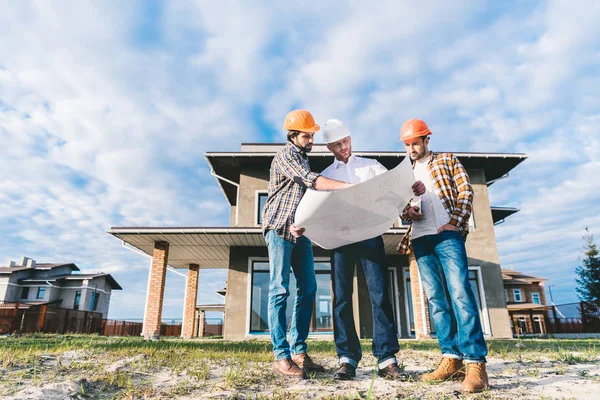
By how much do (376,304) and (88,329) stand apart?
28.3 meters

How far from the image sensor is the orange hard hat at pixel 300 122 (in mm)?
2779

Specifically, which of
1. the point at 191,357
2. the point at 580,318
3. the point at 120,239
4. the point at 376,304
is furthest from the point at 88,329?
the point at 580,318

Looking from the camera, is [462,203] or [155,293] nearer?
[462,203]

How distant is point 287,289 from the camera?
9.01ft

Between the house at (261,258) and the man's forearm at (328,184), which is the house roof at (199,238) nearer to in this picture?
the house at (261,258)

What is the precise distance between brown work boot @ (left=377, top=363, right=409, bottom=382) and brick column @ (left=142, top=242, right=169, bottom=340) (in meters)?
8.90

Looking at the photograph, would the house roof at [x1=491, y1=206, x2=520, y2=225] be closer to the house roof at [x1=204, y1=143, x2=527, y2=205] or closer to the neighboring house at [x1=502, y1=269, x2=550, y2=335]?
the house roof at [x1=204, y1=143, x2=527, y2=205]

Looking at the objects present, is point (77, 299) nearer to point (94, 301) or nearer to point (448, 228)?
point (94, 301)

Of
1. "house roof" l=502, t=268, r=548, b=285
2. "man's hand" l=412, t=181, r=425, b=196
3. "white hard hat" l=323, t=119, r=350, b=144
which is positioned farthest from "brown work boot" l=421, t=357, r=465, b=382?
"house roof" l=502, t=268, r=548, b=285

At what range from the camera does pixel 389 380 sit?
2.42 m

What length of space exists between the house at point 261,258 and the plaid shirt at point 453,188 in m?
7.32

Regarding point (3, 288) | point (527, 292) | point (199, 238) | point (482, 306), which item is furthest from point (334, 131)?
point (527, 292)

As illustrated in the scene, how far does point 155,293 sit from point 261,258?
10.7ft

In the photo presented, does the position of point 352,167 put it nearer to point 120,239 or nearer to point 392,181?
point 392,181
